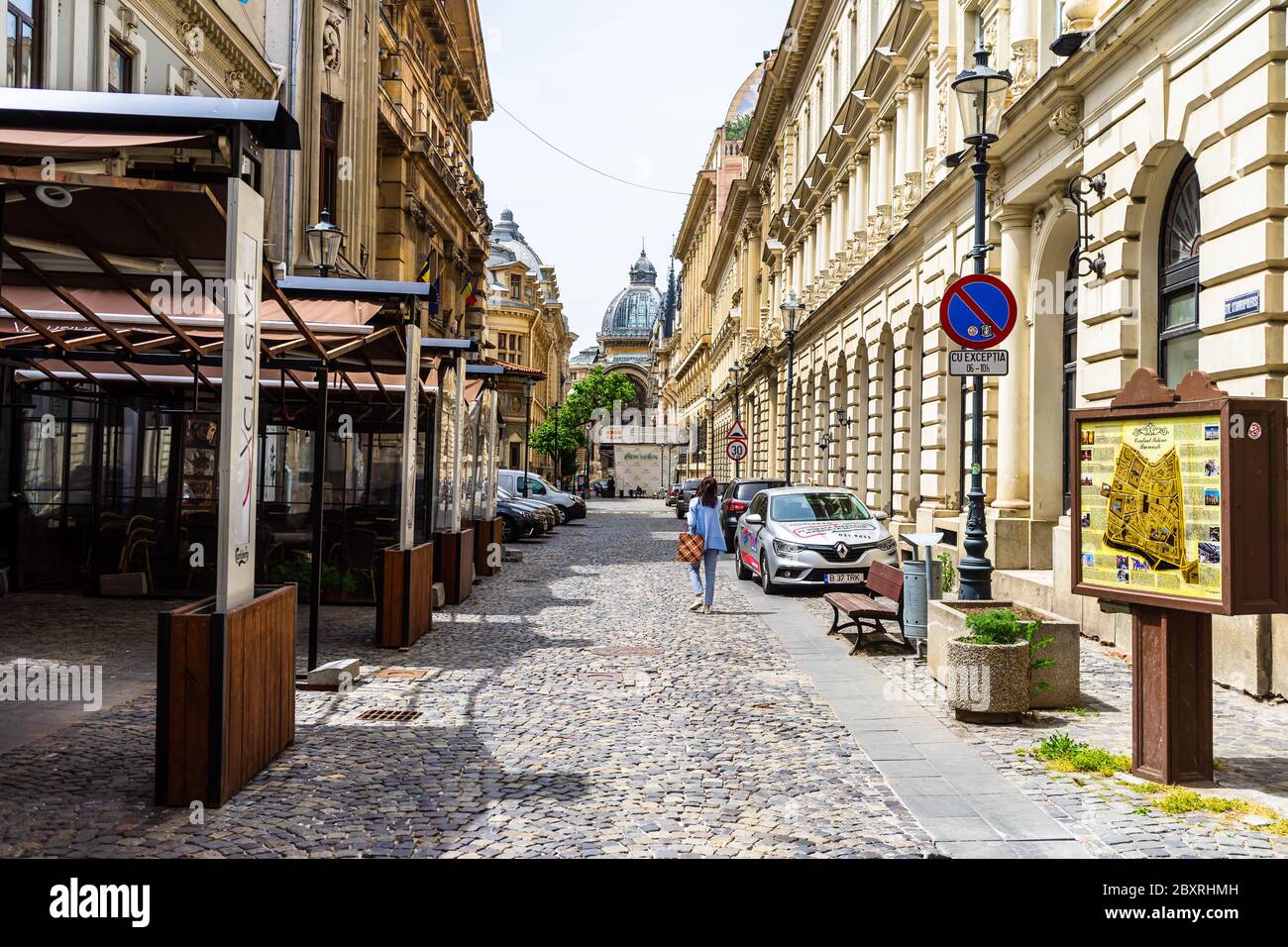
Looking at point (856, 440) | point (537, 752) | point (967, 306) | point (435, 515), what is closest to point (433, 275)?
point (856, 440)

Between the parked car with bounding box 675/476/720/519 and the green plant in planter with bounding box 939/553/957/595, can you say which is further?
the parked car with bounding box 675/476/720/519

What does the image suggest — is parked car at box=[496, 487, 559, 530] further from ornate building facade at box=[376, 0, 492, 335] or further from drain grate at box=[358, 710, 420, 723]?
drain grate at box=[358, 710, 420, 723]

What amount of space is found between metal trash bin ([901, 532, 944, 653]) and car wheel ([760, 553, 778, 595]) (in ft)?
21.1

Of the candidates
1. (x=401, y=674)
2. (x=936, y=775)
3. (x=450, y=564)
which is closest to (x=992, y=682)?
(x=936, y=775)

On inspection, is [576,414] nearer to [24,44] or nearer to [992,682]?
[24,44]

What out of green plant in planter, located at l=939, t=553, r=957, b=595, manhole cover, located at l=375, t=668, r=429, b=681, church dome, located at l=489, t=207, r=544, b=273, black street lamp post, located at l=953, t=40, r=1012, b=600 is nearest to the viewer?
manhole cover, located at l=375, t=668, r=429, b=681

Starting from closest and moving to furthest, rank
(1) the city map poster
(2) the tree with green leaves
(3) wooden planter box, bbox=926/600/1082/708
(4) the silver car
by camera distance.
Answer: (1) the city map poster
(3) wooden planter box, bbox=926/600/1082/708
(4) the silver car
(2) the tree with green leaves

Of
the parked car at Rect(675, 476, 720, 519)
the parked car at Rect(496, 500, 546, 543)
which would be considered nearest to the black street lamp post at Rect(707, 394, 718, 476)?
the parked car at Rect(675, 476, 720, 519)

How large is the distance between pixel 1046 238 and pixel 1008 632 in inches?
373

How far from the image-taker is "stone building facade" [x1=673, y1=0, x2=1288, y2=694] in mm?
9992

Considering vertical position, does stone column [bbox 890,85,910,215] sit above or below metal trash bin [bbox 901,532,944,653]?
above

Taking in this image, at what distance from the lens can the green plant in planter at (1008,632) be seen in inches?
325

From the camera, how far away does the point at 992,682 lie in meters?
8.08
